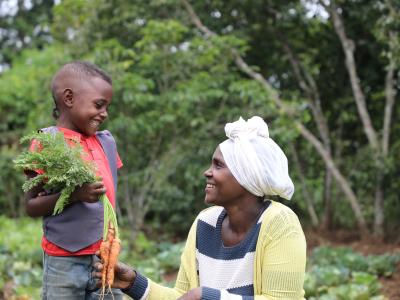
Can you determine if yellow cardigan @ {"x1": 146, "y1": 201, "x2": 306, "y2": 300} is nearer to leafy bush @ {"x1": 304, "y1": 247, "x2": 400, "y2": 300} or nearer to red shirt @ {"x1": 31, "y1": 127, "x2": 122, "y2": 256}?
red shirt @ {"x1": 31, "y1": 127, "x2": 122, "y2": 256}

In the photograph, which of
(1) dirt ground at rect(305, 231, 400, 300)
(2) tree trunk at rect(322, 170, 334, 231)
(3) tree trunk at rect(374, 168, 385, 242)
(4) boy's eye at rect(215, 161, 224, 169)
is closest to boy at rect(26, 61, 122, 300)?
(4) boy's eye at rect(215, 161, 224, 169)

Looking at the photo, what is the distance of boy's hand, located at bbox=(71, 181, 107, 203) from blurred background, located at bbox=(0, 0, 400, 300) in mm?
2841

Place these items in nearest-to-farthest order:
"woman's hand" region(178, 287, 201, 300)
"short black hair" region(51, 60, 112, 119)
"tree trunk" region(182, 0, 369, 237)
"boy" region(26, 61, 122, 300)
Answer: "woman's hand" region(178, 287, 201, 300), "boy" region(26, 61, 122, 300), "short black hair" region(51, 60, 112, 119), "tree trunk" region(182, 0, 369, 237)

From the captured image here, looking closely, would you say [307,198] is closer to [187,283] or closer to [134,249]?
[134,249]

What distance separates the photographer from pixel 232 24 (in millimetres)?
9305

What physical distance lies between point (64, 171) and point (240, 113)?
5118 millimetres

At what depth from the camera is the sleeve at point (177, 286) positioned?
2.79 m

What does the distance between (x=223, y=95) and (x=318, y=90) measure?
105 inches

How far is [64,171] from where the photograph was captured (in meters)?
2.57

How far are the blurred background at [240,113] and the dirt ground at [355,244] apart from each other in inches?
1.1

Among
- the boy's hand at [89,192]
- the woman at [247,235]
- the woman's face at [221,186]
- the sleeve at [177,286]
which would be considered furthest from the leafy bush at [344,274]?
the boy's hand at [89,192]

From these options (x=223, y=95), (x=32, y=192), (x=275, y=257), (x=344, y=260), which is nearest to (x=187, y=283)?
(x=275, y=257)

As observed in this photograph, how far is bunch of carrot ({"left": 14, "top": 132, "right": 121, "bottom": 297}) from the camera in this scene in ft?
8.40

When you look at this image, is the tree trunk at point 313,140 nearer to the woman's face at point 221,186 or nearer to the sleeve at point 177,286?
the sleeve at point 177,286
